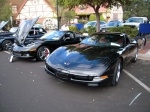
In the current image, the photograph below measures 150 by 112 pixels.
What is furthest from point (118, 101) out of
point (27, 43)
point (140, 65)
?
point (27, 43)

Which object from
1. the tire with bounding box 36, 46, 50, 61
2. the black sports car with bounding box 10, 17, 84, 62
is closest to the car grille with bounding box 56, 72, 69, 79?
the black sports car with bounding box 10, 17, 84, 62

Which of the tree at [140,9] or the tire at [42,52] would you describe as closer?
the tire at [42,52]

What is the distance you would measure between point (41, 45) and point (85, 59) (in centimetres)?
308

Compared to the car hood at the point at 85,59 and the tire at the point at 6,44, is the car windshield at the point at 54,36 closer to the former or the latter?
the car hood at the point at 85,59

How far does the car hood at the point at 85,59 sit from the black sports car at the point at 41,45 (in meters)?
1.93

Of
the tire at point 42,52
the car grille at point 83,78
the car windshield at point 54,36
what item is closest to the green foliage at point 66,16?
the car windshield at point 54,36

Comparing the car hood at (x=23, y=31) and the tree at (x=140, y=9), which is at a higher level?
the tree at (x=140, y=9)

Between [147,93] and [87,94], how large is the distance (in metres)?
1.38

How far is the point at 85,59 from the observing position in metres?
4.27

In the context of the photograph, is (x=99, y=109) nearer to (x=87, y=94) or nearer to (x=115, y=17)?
(x=87, y=94)

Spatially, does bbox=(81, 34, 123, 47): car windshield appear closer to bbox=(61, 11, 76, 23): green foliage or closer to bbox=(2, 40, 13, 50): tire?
bbox=(2, 40, 13, 50): tire

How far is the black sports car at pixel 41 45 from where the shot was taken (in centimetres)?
657

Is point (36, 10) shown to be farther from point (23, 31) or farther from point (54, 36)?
point (23, 31)

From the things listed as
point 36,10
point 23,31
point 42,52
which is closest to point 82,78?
point 42,52
